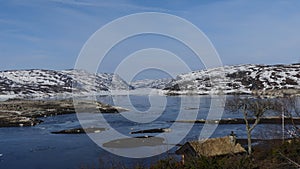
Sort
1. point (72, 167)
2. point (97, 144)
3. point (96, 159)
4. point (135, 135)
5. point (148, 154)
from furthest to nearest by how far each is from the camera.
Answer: point (135, 135) < point (97, 144) < point (148, 154) < point (96, 159) < point (72, 167)

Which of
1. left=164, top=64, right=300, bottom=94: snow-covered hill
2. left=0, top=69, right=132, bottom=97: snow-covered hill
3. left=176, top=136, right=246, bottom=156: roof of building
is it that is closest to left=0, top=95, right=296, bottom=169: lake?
left=176, top=136, right=246, bottom=156: roof of building

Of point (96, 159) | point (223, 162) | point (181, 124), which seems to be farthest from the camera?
point (181, 124)

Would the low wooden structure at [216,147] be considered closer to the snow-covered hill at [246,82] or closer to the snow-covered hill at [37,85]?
the snow-covered hill at [246,82]

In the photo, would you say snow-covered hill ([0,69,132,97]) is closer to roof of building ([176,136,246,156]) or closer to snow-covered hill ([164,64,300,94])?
snow-covered hill ([164,64,300,94])

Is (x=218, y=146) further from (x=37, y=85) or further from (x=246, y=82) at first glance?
(x=37, y=85)

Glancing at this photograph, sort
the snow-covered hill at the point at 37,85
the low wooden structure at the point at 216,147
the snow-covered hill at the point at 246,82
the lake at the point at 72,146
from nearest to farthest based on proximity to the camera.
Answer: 1. the low wooden structure at the point at 216,147
2. the lake at the point at 72,146
3. the snow-covered hill at the point at 246,82
4. the snow-covered hill at the point at 37,85

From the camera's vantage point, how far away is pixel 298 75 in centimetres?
12512

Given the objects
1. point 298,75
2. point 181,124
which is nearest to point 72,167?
point 181,124

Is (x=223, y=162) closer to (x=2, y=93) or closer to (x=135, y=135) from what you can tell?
(x=135, y=135)

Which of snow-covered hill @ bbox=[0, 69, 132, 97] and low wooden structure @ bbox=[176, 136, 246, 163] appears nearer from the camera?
low wooden structure @ bbox=[176, 136, 246, 163]

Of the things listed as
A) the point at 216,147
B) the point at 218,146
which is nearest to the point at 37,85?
the point at 218,146

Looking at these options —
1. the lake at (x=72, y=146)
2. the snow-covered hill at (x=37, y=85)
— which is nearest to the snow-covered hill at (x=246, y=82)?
the snow-covered hill at (x=37, y=85)

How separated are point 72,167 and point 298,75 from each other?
384 ft

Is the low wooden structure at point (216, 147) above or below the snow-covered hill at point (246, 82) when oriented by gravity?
below
